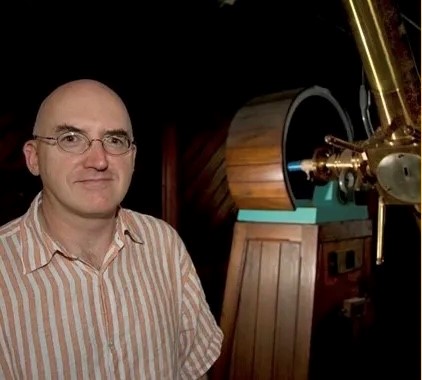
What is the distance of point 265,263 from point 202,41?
1835mm

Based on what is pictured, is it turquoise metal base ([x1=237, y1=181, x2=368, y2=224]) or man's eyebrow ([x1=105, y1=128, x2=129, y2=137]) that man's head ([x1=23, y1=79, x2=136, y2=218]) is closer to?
man's eyebrow ([x1=105, y1=128, x2=129, y2=137])

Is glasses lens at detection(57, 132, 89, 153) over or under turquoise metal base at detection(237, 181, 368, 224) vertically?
over

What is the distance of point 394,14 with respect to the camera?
89 centimetres

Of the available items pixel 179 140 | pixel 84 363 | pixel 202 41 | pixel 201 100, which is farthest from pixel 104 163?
pixel 201 100

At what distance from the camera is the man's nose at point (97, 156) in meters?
1.36

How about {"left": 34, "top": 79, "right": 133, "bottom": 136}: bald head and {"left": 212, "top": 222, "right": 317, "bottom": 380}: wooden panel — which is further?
{"left": 212, "top": 222, "right": 317, "bottom": 380}: wooden panel

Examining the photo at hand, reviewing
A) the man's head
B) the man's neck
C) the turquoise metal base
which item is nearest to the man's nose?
the man's head

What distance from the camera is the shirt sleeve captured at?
5.40 ft

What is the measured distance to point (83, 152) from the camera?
1.38 metres

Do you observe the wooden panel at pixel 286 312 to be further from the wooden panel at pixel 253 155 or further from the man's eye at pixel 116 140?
the man's eye at pixel 116 140

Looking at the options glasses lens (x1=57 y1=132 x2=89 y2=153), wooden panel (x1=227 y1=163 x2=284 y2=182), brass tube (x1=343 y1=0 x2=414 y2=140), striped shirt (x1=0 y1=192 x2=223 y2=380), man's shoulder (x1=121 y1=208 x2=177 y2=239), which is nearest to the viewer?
brass tube (x1=343 y1=0 x2=414 y2=140)

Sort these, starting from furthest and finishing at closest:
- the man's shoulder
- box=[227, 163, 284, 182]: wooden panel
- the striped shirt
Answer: box=[227, 163, 284, 182]: wooden panel → the man's shoulder → the striped shirt

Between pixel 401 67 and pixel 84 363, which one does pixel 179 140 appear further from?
pixel 401 67

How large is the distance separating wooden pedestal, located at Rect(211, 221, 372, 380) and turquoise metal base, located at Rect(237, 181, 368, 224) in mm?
37
